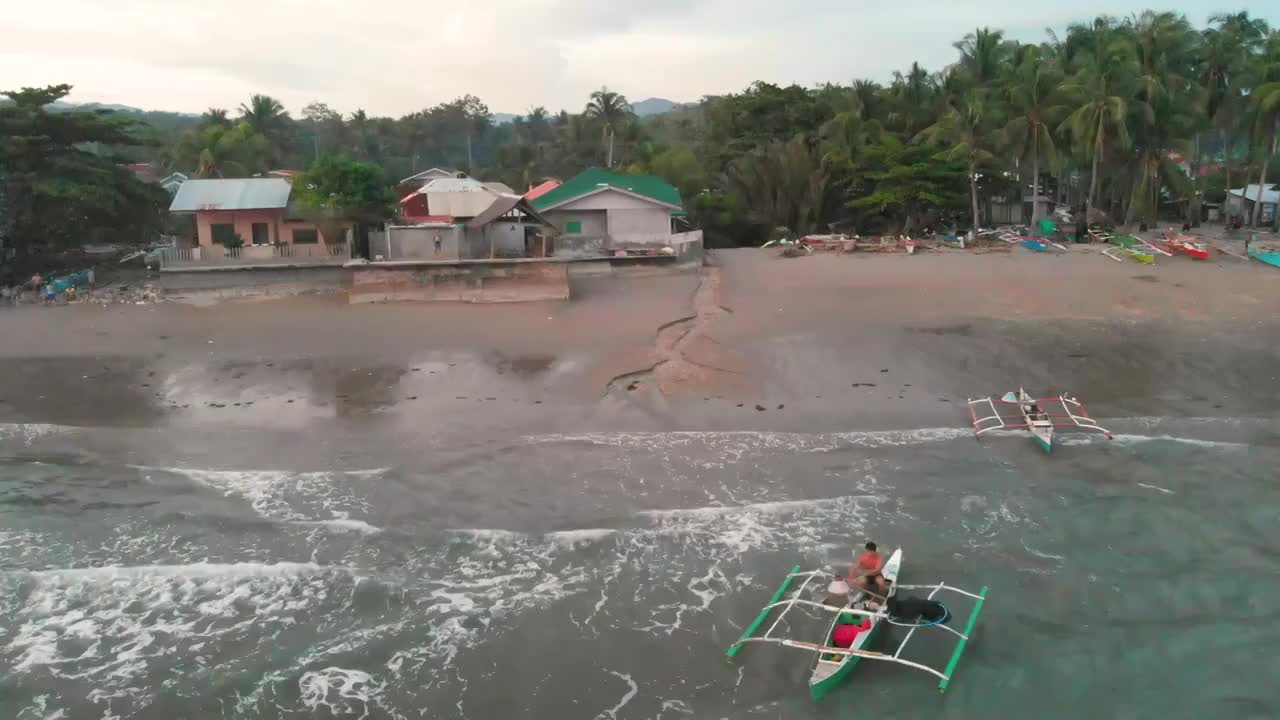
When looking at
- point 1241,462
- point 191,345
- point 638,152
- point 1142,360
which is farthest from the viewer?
point 638,152

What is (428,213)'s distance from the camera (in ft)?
119

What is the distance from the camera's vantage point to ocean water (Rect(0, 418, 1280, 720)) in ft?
31.8

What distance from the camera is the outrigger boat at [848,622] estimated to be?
31.7ft

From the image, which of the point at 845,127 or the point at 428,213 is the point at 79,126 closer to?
the point at 428,213

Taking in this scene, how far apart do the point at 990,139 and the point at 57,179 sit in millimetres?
40562

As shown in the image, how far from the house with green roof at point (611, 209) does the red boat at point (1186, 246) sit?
1974 cm

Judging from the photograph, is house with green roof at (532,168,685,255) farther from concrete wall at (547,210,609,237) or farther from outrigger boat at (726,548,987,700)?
outrigger boat at (726,548,987,700)

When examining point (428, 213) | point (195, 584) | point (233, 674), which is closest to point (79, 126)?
point (428, 213)

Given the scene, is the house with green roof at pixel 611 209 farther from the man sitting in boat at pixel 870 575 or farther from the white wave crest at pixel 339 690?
the white wave crest at pixel 339 690

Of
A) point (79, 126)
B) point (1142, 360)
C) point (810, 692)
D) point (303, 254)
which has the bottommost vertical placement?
point (810, 692)

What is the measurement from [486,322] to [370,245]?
31.1 feet

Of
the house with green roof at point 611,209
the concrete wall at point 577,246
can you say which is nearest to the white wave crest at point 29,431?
the concrete wall at point 577,246

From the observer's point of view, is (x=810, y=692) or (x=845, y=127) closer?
(x=810, y=692)

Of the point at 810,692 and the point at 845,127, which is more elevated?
the point at 845,127
